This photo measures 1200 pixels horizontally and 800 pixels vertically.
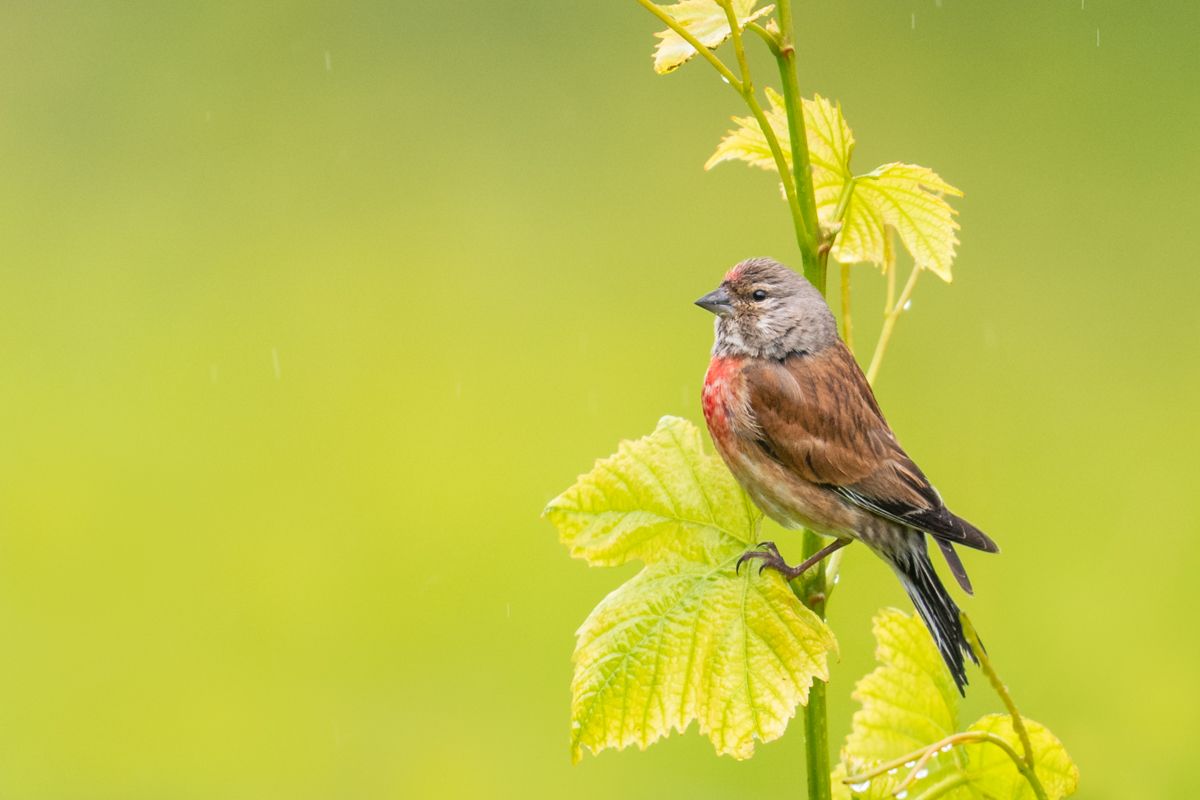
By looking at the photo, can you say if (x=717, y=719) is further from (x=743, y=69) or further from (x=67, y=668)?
(x=67, y=668)

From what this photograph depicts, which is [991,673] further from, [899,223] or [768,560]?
[899,223]

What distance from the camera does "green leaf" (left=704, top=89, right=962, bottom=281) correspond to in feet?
6.97

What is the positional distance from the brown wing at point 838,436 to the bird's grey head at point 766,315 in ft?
0.09

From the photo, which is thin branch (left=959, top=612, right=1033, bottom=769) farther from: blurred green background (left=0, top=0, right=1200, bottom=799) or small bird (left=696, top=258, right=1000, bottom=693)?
blurred green background (left=0, top=0, right=1200, bottom=799)

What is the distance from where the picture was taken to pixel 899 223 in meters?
2.17

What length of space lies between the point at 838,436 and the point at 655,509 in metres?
0.47

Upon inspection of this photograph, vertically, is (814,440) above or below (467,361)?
below

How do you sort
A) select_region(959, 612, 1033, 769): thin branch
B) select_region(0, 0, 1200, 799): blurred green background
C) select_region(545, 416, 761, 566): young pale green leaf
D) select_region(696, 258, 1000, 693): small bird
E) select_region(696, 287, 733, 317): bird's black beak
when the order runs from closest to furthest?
select_region(959, 612, 1033, 769): thin branch → select_region(545, 416, 761, 566): young pale green leaf → select_region(696, 258, 1000, 693): small bird → select_region(696, 287, 733, 317): bird's black beak → select_region(0, 0, 1200, 799): blurred green background

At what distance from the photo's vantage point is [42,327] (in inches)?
320

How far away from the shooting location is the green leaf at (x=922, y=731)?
2025mm

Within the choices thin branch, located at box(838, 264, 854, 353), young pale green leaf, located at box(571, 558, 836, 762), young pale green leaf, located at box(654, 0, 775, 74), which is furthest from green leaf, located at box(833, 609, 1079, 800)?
young pale green leaf, located at box(654, 0, 775, 74)

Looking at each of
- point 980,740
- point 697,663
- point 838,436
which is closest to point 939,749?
point 980,740

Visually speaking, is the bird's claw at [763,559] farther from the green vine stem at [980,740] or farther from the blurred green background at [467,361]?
the blurred green background at [467,361]

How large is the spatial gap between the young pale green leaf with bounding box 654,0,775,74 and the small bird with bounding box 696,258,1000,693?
38 cm
